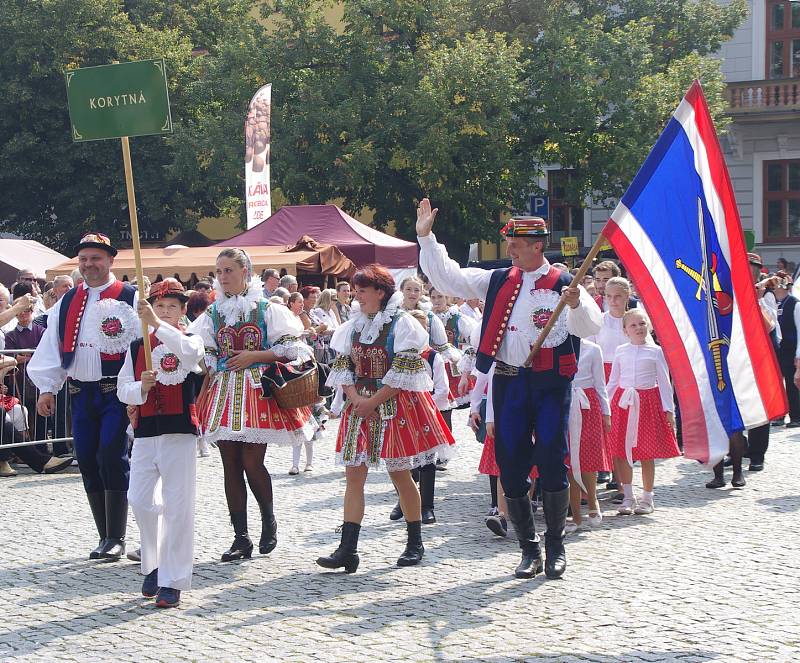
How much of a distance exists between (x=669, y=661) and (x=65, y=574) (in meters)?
3.57

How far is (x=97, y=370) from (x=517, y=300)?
8.49 ft

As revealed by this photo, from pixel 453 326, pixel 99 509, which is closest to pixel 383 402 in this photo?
pixel 99 509

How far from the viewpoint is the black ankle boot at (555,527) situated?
6.85 meters

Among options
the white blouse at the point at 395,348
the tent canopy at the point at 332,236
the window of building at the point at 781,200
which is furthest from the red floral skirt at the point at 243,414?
the window of building at the point at 781,200

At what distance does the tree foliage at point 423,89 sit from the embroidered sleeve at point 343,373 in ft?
72.0

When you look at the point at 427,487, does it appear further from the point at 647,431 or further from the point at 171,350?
the point at 171,350

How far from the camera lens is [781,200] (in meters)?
33.1

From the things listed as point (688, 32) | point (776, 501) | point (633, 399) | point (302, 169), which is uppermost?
point (688, 32)

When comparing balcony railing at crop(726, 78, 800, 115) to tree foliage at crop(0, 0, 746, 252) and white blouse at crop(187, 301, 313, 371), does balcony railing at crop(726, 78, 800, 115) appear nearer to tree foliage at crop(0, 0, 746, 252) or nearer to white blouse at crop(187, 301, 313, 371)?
tree foliage at crop(0, 0, 746, 252)

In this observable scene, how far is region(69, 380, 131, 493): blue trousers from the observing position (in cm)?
→ 747

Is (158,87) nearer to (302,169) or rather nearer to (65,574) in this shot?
(65,574)

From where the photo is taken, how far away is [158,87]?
660 centimetres

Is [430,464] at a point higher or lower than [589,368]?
lower

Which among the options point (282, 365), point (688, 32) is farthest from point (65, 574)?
point (688, 32)
